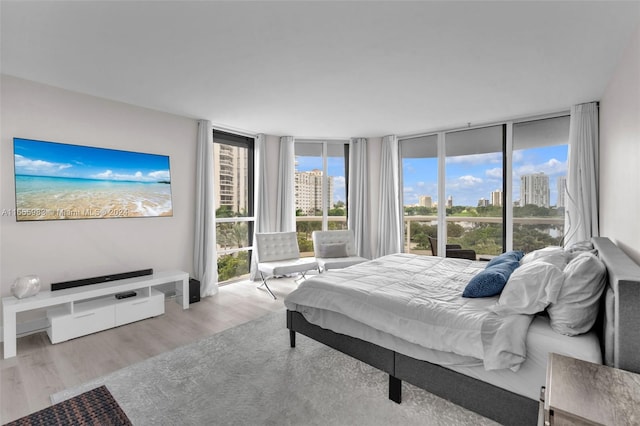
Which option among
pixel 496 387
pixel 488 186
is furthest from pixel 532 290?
pixel 488 186

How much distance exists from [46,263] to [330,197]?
14.6ft

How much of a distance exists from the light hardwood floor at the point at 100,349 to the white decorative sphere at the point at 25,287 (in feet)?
1.65

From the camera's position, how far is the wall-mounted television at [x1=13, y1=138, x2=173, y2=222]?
3090 millimetres

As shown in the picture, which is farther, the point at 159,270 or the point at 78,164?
the point at 159,270

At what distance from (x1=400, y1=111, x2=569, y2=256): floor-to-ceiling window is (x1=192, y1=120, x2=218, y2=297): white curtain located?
3.52 metres

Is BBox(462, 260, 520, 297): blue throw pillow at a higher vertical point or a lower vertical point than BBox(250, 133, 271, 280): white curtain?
lower

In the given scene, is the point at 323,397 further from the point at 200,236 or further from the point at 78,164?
the point at 78,164

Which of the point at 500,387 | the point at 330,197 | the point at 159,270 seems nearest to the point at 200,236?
the point at 159,270

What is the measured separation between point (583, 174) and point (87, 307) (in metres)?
6.13

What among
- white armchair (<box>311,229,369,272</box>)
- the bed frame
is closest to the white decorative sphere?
the bed frame

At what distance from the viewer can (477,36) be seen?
2291 millimetres

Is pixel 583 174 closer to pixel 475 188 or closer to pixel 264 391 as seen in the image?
pixel 475 188

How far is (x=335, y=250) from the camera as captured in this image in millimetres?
5094

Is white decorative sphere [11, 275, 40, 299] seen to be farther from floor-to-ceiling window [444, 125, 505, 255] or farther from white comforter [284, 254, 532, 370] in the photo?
floor-to-ceiling window [444, 125, 505, 255]
